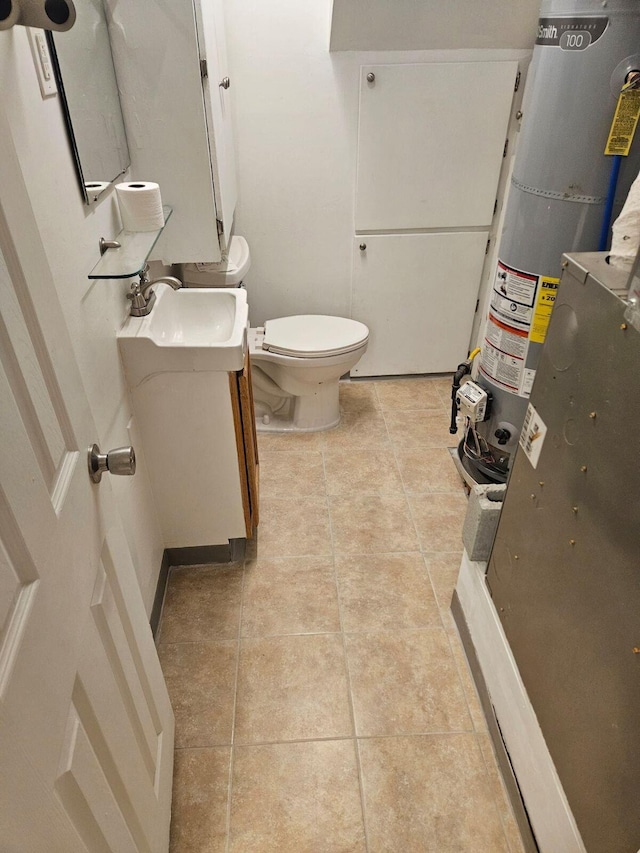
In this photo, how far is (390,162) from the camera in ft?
7.93

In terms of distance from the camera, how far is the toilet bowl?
2.40 meters

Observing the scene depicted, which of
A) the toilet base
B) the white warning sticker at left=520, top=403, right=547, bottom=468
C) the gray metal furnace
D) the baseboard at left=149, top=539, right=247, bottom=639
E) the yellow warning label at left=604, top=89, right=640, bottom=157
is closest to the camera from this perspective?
the gray metal furnace

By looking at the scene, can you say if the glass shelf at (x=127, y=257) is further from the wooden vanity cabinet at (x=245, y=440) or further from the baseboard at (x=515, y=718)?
the baseboard at (x=515, y=718)

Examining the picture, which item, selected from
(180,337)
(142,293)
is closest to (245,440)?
(180,337)

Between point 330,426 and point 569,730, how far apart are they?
1.79 m

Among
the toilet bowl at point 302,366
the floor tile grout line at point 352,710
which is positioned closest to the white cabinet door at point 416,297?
the toilet bowl at point 302,366

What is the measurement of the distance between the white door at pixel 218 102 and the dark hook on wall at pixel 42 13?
0.85m

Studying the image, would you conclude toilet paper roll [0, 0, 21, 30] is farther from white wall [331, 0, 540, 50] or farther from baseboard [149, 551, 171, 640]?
white wall [331, 0, 540, 50]

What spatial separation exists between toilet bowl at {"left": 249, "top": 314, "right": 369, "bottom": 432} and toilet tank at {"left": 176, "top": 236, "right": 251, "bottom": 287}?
0.32 m

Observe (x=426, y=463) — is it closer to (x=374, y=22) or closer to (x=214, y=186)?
(x=214, y=186)

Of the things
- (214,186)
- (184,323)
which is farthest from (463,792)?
(214,186)

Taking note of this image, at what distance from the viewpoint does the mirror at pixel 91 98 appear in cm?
120

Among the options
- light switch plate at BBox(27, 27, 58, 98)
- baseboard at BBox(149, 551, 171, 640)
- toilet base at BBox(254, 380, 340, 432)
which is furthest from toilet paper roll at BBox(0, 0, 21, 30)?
toilet base at BBox(254, 380, 340, 432)

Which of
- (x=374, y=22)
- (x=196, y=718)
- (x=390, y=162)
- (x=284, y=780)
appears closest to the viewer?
(x=284, y=780)
